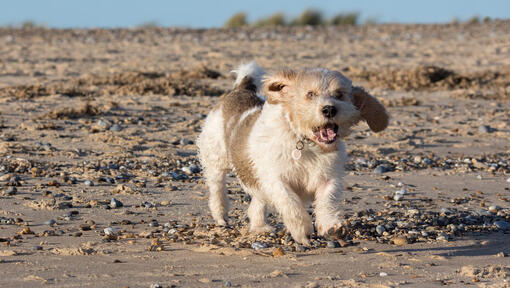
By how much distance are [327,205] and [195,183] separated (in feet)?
10.1

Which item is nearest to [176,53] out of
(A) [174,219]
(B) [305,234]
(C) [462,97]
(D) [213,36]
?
(D) [213,36]

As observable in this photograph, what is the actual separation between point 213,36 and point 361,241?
18.4 metres

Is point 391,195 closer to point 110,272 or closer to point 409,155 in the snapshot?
point 409,155

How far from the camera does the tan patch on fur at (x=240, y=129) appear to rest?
21.7 feet

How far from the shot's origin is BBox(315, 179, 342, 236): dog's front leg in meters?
6.14

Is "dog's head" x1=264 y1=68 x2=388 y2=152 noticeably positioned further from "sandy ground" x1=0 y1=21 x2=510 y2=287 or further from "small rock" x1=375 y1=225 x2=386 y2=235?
"small rock" x1=375 y1=225 x2=386 y2=235

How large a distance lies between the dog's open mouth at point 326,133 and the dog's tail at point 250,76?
1821mm

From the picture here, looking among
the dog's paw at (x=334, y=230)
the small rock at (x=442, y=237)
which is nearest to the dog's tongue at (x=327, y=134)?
the dog's paw at (x=334, y=230)

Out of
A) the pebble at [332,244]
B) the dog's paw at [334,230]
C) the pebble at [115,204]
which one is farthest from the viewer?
the pebble at [115,204]

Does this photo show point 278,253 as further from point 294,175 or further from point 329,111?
point 329,111

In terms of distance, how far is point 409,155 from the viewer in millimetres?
10836

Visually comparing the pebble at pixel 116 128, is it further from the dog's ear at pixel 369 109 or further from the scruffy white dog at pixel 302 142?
the dog's ear at pixel 369 109

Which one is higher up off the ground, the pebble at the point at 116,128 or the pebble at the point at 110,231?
the pebble at the point at 116,128

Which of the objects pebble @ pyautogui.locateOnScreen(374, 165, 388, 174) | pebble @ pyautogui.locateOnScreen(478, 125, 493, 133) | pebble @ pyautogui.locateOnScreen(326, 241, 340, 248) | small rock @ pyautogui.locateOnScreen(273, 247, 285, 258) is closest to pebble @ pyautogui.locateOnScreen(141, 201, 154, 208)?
small rock @ pyautogui.locateOnScreen(273, 247, 285, 258)
